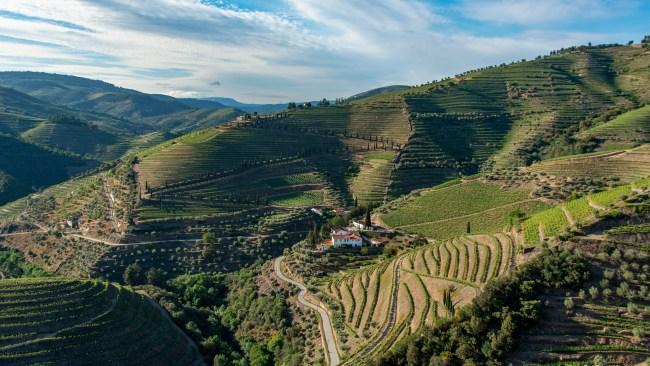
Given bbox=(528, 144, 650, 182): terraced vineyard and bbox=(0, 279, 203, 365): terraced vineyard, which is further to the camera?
bbox=(528, 144, 650, 182): terraced vineyard

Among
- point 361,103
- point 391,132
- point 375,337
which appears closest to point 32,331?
point 375,337

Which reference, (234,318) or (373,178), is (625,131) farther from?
(234,318)

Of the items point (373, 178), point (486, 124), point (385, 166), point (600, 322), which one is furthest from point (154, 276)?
point (486, 124)

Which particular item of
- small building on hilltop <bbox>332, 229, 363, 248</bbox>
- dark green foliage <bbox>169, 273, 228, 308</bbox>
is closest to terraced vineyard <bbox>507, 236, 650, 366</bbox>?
small building on hilltop <bbox>332, 229, 363, 248</bbox>

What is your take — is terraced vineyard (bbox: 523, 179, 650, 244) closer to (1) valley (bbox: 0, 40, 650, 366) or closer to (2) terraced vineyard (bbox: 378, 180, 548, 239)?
(1) valley (bbox: 0, 40, 650, 366)

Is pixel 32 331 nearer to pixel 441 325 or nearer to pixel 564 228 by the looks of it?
pixel 441 325

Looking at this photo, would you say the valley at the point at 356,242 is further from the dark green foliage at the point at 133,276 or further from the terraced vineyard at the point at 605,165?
the terraced vineyard at the point at 605,165

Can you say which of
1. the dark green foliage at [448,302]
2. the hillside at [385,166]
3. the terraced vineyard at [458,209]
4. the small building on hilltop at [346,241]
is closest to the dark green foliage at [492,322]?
the dark green foliage at [448,302]
